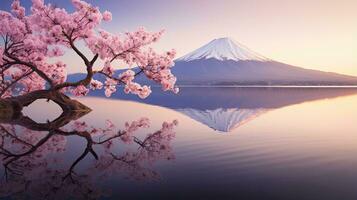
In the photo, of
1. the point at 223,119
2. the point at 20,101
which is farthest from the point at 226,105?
the point at 20,101

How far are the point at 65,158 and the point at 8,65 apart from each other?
51.5 ft

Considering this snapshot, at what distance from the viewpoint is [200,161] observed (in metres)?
11.3

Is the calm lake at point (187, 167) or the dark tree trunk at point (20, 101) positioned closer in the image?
the calm lake at point (187, 167)

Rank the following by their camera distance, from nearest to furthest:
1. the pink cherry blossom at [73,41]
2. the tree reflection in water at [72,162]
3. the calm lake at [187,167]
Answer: the calm lake at [187,167] → the tree reflection in water at [72,162] → the pink cherry blossom at [73,41]

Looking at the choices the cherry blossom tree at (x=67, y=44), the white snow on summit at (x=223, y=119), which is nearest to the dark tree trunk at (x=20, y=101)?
the cherry blossom tree at (x=67, y=44)

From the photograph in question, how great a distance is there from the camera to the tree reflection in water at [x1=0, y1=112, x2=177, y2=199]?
8031mm

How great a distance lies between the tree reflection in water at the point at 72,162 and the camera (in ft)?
26.3

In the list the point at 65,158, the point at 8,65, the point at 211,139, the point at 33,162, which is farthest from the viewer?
the point at 8,65

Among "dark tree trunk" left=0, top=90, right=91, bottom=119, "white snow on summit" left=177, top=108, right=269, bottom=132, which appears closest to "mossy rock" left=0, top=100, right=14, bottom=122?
"dark tree trunk" left=0, top=90, right=91, bottom=119

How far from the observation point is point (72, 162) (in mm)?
10984

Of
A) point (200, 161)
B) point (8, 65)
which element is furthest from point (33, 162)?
point (8, 65)

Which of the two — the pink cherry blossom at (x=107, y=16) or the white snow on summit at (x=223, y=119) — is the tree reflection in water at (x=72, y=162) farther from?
the pink cherry blossom at (x=107, y=16)

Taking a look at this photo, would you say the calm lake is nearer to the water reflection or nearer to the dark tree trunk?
the water reflection

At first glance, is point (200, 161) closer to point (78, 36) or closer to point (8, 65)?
point (78, 36)
